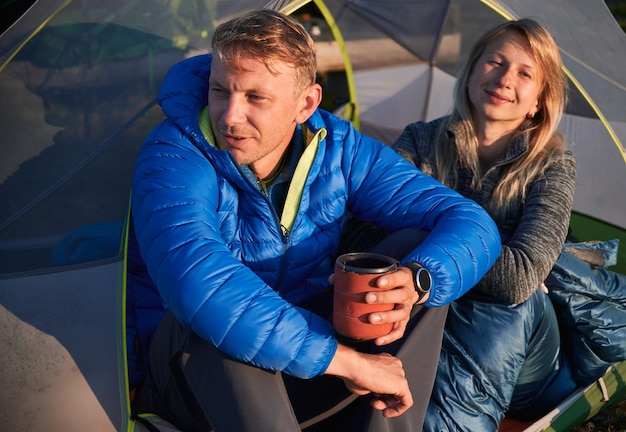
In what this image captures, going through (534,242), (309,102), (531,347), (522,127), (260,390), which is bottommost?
(531,347)

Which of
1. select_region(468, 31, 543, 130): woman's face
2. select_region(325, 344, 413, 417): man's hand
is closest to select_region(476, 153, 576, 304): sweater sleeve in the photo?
select_region(468, 31, 543, 130): woman's face

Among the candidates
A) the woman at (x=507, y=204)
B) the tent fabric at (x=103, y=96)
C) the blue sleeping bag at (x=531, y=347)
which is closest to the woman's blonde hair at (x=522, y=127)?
the woman at (x=507, y=204)

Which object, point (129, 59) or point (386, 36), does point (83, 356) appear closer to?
point (129, 59)

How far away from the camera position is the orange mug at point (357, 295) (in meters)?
1.85

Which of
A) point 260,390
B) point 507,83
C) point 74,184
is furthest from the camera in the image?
point 507,83

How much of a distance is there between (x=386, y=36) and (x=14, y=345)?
2.83 meters

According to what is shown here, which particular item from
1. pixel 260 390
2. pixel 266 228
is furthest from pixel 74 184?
pixel 260 390

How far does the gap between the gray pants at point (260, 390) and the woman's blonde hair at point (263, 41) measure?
0.61m

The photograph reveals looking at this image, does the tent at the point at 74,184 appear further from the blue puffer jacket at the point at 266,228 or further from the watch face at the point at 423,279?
the watch face at the point at 423,279

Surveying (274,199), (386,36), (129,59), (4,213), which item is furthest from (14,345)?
(386,36)

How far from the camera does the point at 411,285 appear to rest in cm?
197

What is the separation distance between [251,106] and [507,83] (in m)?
1.02

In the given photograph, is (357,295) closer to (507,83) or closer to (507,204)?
(507,204)

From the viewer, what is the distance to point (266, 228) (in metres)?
2.16
